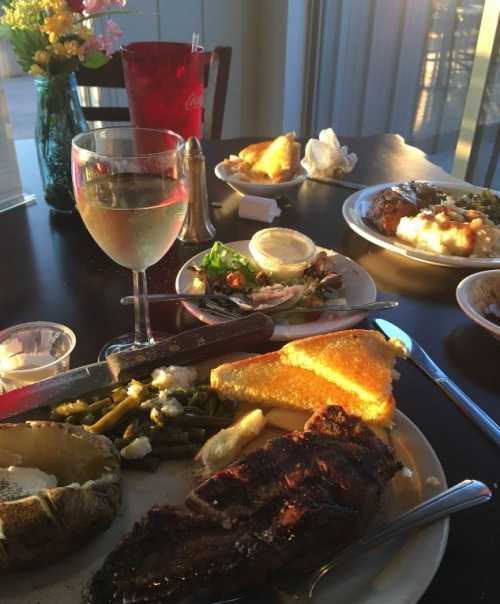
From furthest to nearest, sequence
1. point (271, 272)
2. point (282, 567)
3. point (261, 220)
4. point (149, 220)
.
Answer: point (261, 220)
point (271, 272)
point (149, 220)
point (282, 567)

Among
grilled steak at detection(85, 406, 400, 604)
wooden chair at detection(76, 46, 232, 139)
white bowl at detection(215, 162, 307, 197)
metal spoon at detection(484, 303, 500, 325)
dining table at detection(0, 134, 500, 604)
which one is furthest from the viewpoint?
wooden chair at detection(76, 46, 232, 139)

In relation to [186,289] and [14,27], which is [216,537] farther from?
[14,27]

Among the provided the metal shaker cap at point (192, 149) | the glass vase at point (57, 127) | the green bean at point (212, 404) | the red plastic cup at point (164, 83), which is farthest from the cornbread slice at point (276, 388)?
the red plastic cup at point (164, 83)

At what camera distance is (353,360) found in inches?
36.7

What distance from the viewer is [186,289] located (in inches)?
46.9

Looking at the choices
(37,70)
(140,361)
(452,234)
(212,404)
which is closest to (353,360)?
(212,404)

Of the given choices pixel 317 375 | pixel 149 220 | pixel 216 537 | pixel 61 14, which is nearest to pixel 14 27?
pixel 61 14

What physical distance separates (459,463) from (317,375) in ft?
0.84

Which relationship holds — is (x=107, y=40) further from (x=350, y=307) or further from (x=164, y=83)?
(x=350, y=307)

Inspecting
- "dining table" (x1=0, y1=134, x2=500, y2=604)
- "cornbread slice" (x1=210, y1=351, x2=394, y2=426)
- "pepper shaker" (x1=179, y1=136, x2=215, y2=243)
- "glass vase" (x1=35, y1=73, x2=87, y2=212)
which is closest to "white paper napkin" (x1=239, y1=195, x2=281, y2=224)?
"dining table" (x1=0, y1=134, x2=500, y2=604)

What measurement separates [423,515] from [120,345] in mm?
617

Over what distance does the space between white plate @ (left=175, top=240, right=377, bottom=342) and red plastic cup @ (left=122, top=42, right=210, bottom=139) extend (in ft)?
1.69

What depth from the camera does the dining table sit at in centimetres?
73

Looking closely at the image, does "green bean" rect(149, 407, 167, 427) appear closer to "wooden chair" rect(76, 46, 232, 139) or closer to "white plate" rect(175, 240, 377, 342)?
"white plate" rect(175, 240, 377, 342)
